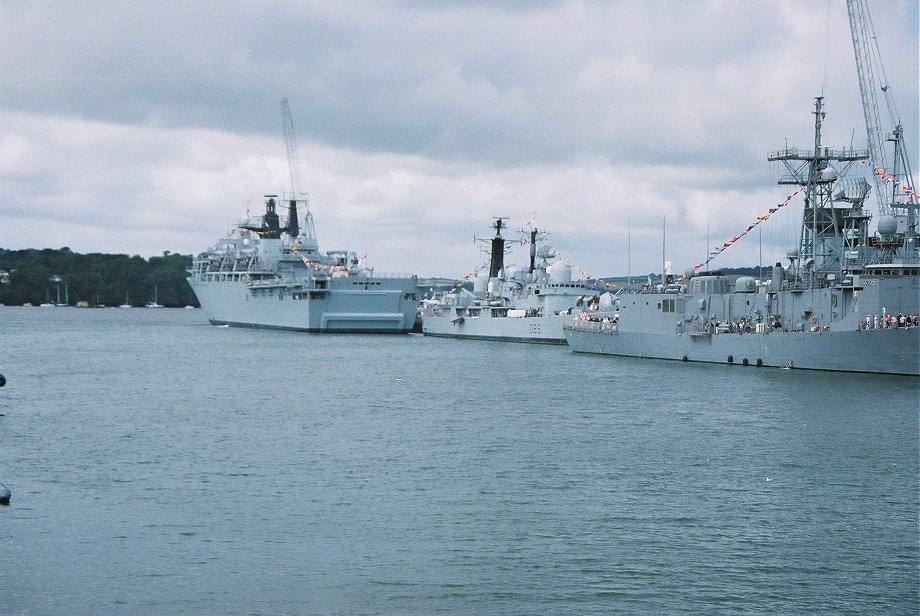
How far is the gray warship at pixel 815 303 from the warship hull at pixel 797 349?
5 cm

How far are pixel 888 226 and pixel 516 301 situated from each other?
144 ft

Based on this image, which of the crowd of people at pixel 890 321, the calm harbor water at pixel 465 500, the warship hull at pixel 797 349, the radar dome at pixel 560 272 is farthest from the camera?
the radar dome at pixel 560 272

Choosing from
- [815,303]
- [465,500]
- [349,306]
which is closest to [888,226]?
[815,303]

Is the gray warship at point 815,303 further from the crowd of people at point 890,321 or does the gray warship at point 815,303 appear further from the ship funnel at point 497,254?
the ship funnel at point 497,254

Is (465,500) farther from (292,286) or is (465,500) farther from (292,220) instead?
(292,220)

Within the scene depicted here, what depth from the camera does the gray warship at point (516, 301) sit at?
89.6 meters

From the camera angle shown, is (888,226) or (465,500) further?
(888,226)

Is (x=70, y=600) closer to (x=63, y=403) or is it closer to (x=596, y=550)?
(x=596, y=550)

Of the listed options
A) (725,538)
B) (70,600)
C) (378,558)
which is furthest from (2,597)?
(725,538)

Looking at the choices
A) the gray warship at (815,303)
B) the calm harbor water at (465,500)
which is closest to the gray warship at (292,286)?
the gray warship at (815,303)

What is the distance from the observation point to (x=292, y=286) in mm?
110188

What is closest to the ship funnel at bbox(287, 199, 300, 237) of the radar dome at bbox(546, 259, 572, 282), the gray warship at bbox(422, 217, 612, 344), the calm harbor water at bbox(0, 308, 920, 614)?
the gray warship at bbox(422, 217, 612, 344)

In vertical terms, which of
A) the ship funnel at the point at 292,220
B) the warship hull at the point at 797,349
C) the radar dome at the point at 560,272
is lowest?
the warship hull at the point at 797,349

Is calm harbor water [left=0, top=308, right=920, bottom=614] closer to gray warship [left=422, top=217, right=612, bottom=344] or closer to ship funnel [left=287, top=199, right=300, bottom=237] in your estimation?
gray warship [left=422, top=217, right=612, bottom=344]
